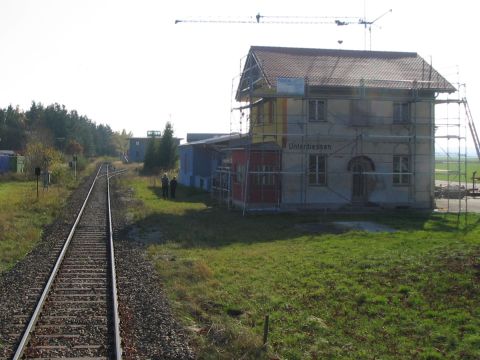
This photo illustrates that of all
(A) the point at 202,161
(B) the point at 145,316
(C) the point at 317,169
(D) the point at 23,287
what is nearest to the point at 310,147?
(C) the point at 317,169

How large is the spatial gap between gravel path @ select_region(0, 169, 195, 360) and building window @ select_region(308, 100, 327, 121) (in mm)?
12359

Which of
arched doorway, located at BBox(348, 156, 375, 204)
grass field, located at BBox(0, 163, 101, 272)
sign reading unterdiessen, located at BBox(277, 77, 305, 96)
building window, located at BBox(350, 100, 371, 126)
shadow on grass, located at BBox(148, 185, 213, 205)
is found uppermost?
sign reading unterdiessen, located at BBox(277, 77, 305, 96)

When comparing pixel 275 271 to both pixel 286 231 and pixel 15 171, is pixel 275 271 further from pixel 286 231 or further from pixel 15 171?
pixel 15 171

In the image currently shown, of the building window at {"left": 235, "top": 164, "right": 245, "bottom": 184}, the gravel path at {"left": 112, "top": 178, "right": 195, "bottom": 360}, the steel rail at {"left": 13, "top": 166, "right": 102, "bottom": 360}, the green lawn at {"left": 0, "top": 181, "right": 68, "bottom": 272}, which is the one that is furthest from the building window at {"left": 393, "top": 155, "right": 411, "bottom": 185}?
the steel rail at {"left": 13, "top": 166, "right": 102, "bottom": 360}

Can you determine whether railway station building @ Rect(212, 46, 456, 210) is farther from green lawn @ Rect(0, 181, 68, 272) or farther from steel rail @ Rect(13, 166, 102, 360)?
steel rail @ Rect(13, 166, 102, 360)

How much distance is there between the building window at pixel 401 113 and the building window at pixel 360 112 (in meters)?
1.42

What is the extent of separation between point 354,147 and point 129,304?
61.6 feet

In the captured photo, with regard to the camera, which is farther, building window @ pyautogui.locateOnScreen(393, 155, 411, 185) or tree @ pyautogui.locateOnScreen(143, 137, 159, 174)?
tree @ pyautogui.locateOnScreen(143, 137, 159, 174)

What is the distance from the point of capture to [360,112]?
2755cm

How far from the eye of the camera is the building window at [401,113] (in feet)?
91.9

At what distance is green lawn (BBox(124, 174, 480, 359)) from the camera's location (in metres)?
8.30

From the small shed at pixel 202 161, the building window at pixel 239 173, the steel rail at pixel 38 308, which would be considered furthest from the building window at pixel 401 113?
the steel rail at pixel 38 308

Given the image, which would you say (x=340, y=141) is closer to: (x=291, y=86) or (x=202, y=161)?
(x=291, y=86)

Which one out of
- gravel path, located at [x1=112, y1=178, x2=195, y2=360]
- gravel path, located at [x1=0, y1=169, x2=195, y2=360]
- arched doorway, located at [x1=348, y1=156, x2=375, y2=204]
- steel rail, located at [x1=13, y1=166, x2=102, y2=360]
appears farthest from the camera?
arched doorway, located at [x1=348, y1=156, x2=375, y2=204]
